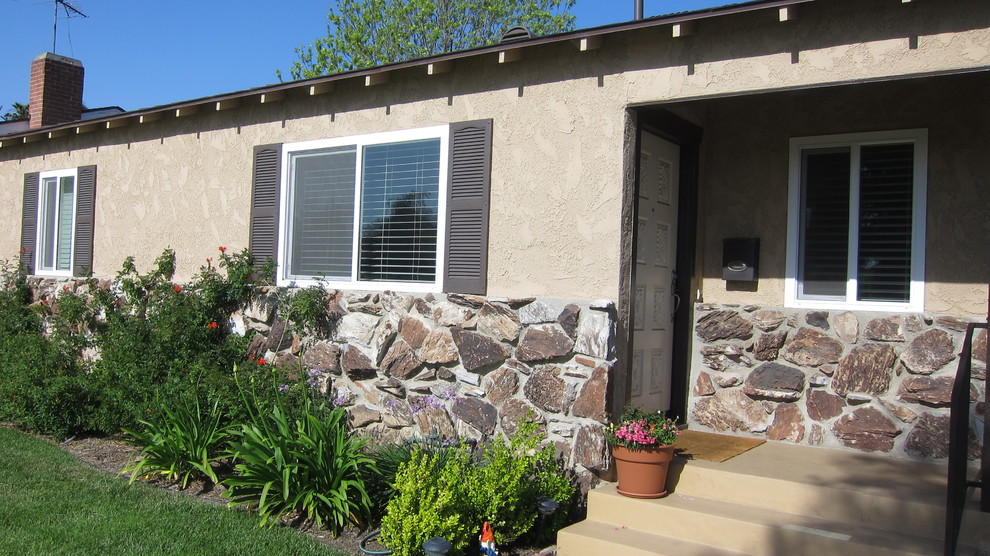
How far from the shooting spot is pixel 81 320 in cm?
902

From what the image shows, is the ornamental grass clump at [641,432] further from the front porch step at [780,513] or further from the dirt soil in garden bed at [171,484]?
the dirt soil in garden bed at [171,484]

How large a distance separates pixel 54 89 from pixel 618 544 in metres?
10.7

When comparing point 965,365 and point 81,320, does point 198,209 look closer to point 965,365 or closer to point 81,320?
point 81,320

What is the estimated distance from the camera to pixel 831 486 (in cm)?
474

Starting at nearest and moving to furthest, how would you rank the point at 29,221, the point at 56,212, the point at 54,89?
1. the point at 56,212
2. the point at 29,221
3. the point at 54,89

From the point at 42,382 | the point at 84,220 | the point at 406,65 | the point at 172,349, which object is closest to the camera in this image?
the point at 406,65

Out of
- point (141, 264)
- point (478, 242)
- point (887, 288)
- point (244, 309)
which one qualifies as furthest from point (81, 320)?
point (887, 288)

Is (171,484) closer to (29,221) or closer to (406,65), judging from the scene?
(406,65)

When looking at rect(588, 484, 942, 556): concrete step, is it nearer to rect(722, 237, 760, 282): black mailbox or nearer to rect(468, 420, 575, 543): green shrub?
rect(468, 420, 575, 543): green shrub

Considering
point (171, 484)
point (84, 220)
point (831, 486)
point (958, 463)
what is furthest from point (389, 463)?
point (84, 220)

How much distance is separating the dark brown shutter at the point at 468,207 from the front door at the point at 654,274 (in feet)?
3.89

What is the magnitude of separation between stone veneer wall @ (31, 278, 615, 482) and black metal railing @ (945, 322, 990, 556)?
6.84 ft

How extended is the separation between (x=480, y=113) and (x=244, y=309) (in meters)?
3.22

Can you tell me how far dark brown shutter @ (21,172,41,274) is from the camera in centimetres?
1046
